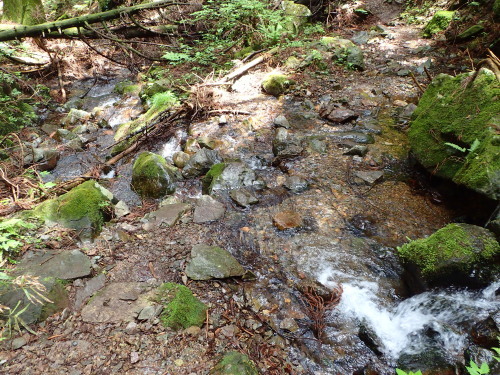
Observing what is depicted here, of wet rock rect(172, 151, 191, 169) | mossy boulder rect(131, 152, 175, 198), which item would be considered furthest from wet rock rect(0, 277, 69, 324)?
wet rock rect(172, 151, 191, 169)

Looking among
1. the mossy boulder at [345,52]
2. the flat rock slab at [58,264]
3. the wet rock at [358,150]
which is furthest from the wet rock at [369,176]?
the mossy boulder at [345,52]

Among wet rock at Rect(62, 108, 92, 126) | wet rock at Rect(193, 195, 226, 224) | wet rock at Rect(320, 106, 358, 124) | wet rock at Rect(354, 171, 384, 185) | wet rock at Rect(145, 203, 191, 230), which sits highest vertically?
wet rock at Rect(320, 106, 358, 124)

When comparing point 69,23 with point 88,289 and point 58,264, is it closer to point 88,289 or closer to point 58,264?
point 58,264

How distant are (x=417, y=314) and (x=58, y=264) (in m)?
3.79

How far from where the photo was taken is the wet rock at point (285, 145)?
5.48 m

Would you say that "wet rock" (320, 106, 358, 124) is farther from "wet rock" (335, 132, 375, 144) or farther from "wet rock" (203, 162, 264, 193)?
"wet rock" (203, 162, 264, 193)

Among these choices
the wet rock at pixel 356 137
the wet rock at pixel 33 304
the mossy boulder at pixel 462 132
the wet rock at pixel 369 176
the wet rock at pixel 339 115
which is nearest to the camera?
the wet rock at pixel 33 304

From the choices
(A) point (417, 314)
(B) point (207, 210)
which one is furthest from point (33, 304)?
(A) point (417, 314)

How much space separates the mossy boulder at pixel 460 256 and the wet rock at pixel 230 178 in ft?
8.70

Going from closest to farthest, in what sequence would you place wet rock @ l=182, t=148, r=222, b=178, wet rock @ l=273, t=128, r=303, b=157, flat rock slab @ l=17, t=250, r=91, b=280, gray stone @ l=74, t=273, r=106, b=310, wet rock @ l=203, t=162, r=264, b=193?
gray stone @ l=74, t=273, r=106, b=310
flat rock slab @ l=17, t=250, r=91, b=280
wet rock @ l=203, t=162, r=264, b=193
wet rock @ l=182, t=148, r=222, b=178
wet rock @ l=273, t=128, r=303, b=157

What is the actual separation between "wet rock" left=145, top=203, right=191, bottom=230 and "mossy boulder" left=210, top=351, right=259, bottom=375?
7.04ft

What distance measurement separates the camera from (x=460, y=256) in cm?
296

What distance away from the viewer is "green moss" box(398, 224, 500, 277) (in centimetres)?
295

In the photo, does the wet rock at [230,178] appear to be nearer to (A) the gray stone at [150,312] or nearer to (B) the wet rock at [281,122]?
(B) the wet rock at [281,122]
